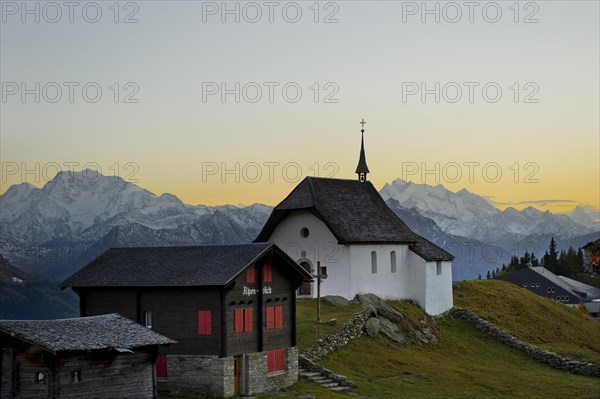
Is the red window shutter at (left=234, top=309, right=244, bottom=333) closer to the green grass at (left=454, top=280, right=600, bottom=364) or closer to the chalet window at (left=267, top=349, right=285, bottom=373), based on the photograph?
the chalet window at (left=267, top=349, right=285, bottom=373)

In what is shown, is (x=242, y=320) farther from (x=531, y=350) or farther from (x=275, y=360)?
(x=531, y=350)

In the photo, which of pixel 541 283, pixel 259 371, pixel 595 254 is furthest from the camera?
pixel 595 254

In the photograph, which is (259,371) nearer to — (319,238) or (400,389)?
(400,389)

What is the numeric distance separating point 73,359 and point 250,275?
12.2 metres

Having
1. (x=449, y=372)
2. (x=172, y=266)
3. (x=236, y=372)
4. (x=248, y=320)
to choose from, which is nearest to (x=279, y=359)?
(x=248, y=320)

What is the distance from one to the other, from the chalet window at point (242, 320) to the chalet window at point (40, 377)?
11.2 meters

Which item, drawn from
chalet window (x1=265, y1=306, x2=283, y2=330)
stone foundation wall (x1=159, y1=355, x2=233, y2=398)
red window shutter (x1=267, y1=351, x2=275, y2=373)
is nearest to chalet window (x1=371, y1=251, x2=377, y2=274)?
chalet window (x1=265, y1=306, x2=283, y2=330)

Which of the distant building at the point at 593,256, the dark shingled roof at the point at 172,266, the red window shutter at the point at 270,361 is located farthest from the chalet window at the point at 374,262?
the distant building at the point at 593,256

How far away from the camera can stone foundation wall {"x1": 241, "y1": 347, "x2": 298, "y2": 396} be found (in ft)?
165

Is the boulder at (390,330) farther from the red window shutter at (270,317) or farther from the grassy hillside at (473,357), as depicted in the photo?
the red window shutter at (270,317)

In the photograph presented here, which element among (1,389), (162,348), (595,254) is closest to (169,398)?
(162,348)

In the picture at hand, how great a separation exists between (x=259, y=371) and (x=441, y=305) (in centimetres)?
2904

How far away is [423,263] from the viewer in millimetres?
76250

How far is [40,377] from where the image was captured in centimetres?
4125
